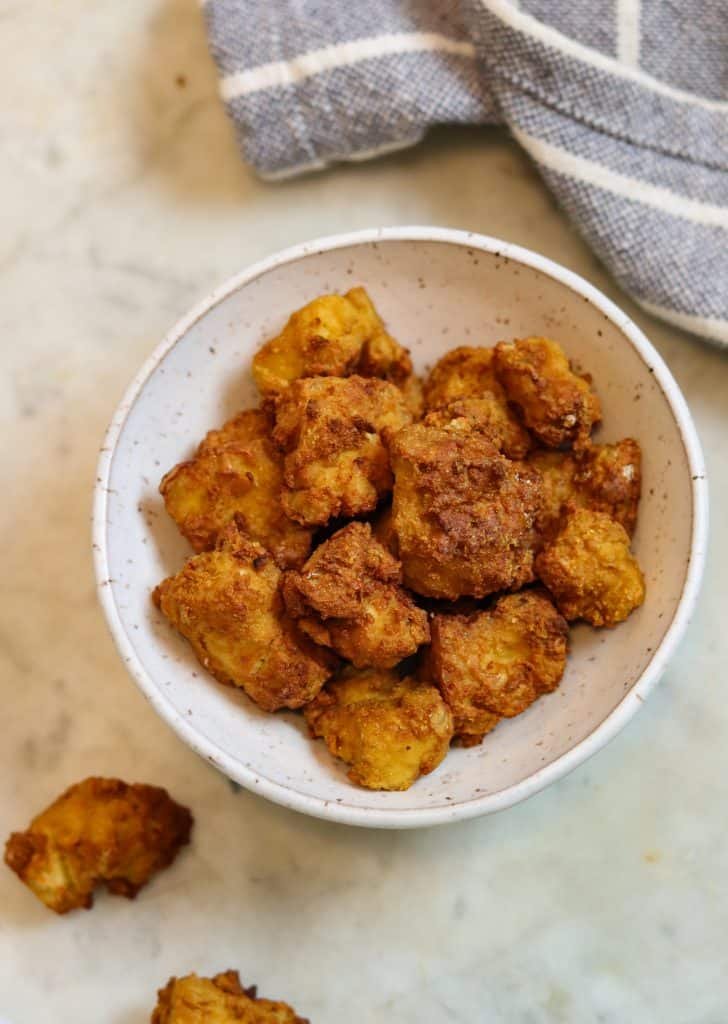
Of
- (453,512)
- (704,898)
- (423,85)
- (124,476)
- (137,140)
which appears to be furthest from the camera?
(137,140)

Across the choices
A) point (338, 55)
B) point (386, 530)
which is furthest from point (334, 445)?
point (338, 55)

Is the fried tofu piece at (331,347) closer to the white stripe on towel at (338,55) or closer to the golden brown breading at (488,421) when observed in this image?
the golden brown breading at (488,421)

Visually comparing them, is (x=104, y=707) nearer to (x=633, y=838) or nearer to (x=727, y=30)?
(x=633, y=838)

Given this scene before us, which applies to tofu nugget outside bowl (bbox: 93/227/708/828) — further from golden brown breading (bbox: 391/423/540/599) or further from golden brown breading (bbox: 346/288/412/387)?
golden brown breading (bbox: 391/423/540/599)

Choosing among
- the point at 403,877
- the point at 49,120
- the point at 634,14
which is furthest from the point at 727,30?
the point at 403,877

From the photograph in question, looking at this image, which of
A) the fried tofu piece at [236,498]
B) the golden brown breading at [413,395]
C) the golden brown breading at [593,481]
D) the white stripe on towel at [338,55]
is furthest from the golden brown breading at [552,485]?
the white stripe on towel at [338,55]

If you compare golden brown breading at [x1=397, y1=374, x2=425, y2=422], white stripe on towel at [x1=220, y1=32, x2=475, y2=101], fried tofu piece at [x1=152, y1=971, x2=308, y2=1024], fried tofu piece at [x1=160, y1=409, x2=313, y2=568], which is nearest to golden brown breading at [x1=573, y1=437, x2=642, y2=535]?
golden brown breading at [x1=397, y1=374, x2=425, y2=422]
